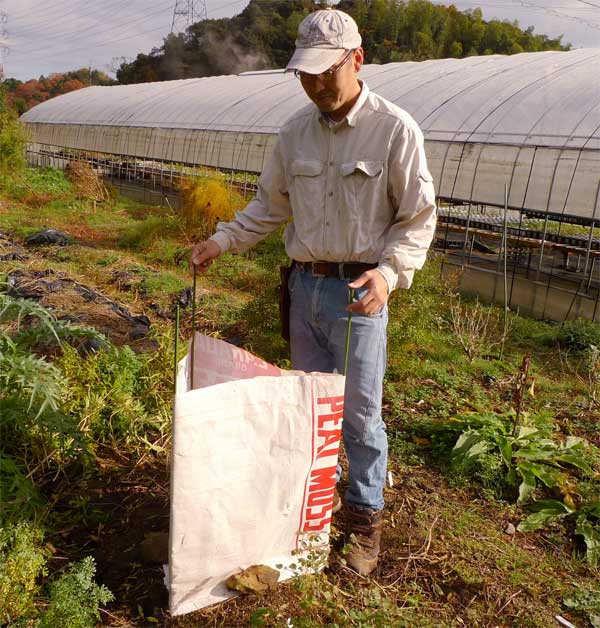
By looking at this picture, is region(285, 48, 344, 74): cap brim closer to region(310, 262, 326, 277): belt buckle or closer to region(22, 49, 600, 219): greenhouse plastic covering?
region(310, 262, 326, 277): belt buckle

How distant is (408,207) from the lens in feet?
6.31

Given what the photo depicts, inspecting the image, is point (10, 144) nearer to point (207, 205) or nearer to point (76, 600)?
point (207, 205)

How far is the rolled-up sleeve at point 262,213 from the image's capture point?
2188 millimetres

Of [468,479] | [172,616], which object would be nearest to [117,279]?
[468,479]

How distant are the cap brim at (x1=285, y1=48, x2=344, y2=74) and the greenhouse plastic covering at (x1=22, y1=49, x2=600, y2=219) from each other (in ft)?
18.3

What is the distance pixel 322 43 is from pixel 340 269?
687mm

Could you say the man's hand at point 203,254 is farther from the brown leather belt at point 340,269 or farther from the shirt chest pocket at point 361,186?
the shirt chest pocket at point 361,186

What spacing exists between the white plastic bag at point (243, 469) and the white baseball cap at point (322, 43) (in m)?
0.88

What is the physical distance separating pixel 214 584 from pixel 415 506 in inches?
41.4

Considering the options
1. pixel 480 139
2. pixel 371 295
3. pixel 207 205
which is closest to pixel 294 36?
pixel 207 205

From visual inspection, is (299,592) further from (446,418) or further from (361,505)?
(446,418)

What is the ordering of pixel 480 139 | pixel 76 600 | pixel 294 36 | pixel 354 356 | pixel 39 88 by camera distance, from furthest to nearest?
1. pixel 39 88
2. pixel 294 36
3. pixel 480 139
4. pixel 354 356
5. pixel 76 600

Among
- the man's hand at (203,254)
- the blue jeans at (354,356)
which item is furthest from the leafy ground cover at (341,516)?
the man's hand at (203,254)

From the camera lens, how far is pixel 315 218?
6.66 feet
